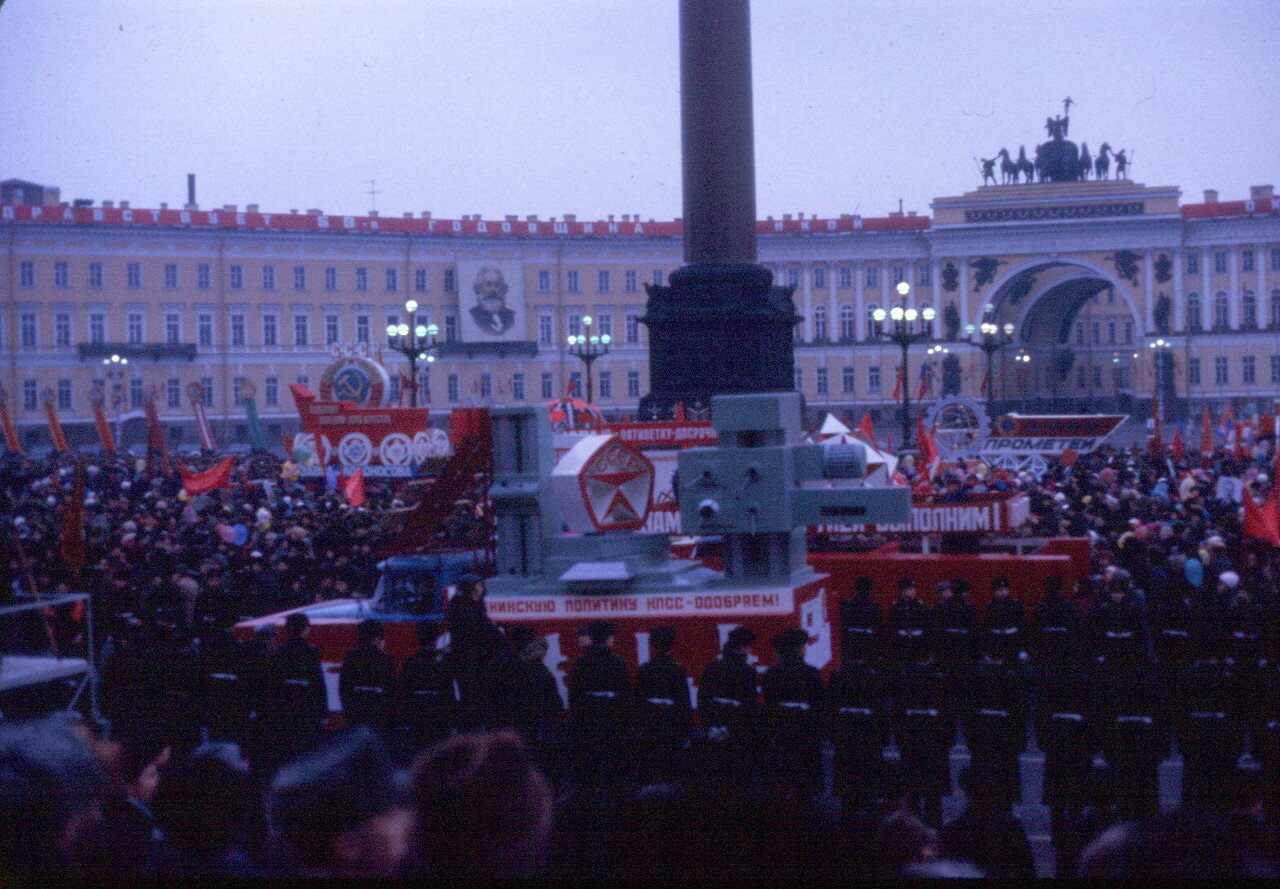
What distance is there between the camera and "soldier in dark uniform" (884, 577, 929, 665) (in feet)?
30.6

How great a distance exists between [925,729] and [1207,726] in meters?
1.39

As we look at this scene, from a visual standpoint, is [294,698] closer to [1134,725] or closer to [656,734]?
[656,734]

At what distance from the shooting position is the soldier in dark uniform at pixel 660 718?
7.29 metres

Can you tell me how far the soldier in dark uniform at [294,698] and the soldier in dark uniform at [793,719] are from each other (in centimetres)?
276

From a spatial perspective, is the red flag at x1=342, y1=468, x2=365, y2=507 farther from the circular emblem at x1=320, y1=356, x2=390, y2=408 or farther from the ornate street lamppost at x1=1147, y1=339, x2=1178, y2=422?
the ornate street lamppost at x1=1147, y1=339, x2=1178, y2=422

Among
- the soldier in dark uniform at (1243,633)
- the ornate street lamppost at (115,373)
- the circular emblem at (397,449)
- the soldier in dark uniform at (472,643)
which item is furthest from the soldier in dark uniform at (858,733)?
the ornate street lamppost at (115,373)

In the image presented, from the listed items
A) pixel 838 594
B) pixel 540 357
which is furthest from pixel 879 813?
pixel 540 357

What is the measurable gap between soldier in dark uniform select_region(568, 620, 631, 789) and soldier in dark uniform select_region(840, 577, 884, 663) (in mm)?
2618

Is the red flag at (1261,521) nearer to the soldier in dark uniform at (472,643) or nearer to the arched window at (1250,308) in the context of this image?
the soldier in dark uniform at (472,643)

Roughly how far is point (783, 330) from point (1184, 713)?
11.8 m

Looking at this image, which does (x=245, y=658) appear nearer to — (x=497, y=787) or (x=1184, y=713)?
(x=1184, y=713)

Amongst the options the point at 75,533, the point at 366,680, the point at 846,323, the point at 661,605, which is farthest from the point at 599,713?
the point at 846,323

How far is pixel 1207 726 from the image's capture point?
6891 mm

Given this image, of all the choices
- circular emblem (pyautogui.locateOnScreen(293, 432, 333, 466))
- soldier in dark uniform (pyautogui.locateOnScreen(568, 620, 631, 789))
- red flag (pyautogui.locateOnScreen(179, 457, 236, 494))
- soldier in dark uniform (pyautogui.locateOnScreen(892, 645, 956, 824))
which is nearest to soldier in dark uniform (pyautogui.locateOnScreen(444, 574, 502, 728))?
soldier in dark uniform (pyautogui.locateOnScreen(568, 620, 631, 789))
